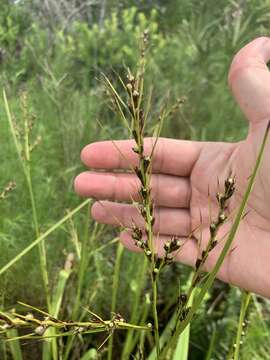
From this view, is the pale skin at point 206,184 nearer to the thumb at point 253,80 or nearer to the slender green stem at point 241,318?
the thumb at point 253,80

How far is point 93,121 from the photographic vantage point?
1.76 meters

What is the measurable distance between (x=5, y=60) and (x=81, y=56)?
1.95 feet

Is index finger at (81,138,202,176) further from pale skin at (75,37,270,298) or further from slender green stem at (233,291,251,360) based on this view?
slender green stem at (233,291,251,360)

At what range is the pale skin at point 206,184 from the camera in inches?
35.4

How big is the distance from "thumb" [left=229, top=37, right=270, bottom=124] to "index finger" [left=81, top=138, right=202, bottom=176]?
0.19m

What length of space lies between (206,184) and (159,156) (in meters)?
0.12

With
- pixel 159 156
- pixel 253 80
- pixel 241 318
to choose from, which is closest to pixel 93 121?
pixel 159 156

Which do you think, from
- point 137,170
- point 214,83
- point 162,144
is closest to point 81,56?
point 214,83

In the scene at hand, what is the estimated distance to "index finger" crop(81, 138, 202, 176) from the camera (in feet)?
3.37

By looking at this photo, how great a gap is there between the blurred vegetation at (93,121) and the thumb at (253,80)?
0.15m

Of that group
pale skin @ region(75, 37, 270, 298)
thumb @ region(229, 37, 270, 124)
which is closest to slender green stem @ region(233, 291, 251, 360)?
pale skin @ region(75, 37, 270, 298)

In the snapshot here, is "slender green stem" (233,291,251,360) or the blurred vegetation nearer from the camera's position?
"slender green stem" (233,291,251,360)

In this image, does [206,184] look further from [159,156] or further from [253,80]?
[253,80]

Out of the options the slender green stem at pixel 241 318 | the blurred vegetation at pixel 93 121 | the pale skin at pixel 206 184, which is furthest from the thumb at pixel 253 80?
the slender green stem at pixel 241 318
